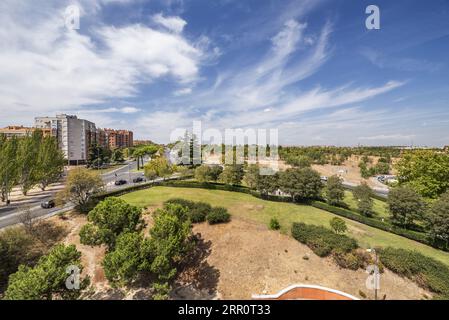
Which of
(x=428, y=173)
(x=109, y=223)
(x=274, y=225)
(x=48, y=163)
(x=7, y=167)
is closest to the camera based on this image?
(x=109, y=223)

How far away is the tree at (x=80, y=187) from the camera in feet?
76.5

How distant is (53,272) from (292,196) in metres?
26.6

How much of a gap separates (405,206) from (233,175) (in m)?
21.2

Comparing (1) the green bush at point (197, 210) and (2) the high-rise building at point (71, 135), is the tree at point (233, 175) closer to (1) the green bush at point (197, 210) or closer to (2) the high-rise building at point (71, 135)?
(1) the green bush at point (197, 210)

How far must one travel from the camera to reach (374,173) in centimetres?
6397

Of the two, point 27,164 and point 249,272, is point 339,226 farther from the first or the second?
point 27,164

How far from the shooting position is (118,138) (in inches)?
4892

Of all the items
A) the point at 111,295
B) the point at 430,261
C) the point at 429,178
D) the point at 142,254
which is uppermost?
the point at 429,178

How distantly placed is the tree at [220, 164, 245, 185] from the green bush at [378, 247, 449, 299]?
19810 mm

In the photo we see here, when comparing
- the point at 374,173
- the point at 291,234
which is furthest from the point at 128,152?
the point at 374,173

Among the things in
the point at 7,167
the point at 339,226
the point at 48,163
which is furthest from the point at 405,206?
the point at 48,163

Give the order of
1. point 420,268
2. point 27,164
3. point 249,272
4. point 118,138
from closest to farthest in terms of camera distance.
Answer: point 420,268
point 249,272
point 27,164
point 118,138

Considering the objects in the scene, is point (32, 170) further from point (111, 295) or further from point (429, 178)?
point (429, 178)

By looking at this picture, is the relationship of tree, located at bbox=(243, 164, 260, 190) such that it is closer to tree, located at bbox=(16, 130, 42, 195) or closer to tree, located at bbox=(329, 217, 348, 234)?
tree, located at bbox=(329, 217, 348, 234)
